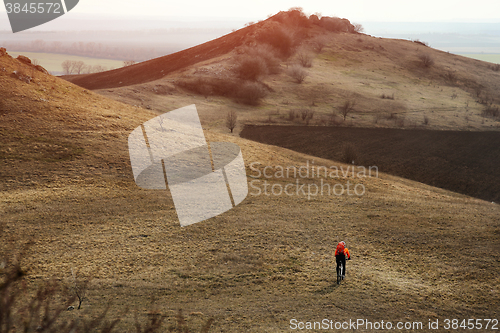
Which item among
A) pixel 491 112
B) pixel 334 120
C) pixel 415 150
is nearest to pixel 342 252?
pixel 415 150

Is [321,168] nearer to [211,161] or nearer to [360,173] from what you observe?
[360,173]

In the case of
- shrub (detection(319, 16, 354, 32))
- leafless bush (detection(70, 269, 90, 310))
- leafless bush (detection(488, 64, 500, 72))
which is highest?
shrub (detection(319, 16, 354, 32))

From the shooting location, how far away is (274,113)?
72.0 meters

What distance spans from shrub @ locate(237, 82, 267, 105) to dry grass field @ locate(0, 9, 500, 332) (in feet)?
149

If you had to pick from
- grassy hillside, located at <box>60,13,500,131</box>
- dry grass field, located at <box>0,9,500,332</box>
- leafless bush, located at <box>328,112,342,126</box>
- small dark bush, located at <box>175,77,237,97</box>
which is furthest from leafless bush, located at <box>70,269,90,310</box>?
small dark bush, located at <box>175,77,237,97</box>

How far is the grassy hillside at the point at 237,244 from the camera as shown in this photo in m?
13.8

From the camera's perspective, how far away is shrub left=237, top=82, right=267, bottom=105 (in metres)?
80.0

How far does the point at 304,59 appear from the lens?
360 ft

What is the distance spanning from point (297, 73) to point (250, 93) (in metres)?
21.9

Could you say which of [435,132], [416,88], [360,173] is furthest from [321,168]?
[416,88]

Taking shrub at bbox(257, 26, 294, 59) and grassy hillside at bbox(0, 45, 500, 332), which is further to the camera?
shrub at bbox(257, 26, 294, 59)

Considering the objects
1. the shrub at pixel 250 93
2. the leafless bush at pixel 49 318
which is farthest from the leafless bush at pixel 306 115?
the leafless bush at pixel 49 318

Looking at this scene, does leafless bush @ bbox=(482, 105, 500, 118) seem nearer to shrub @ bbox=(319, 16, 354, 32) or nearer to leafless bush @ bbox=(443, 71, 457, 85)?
leafless bush @ bbox=(443, 71, 457, 85)

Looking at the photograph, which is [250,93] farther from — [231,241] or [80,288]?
[80,288]
